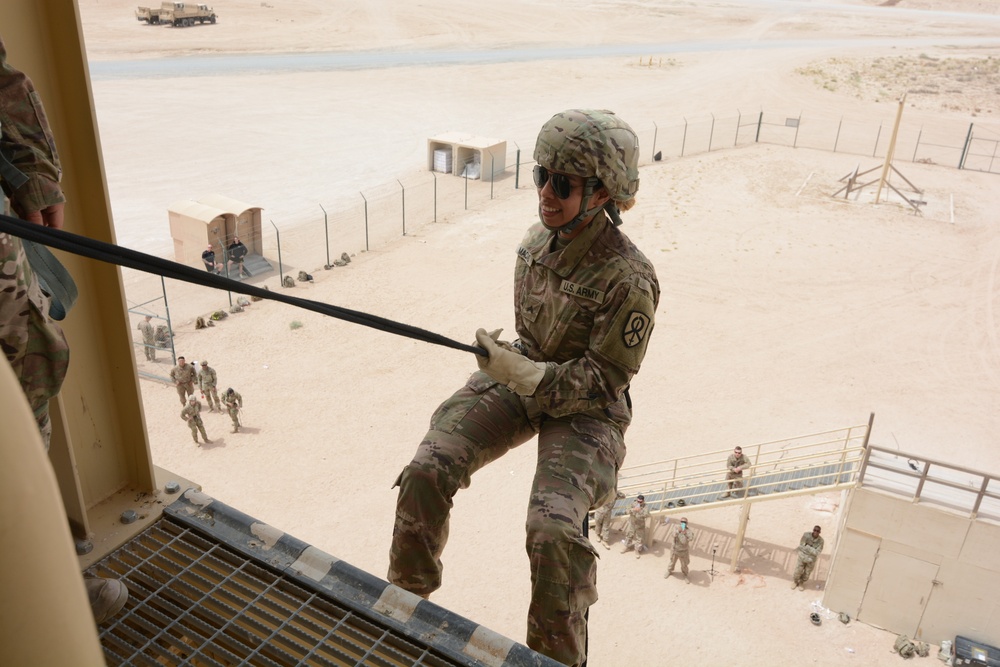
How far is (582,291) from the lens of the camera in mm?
4863

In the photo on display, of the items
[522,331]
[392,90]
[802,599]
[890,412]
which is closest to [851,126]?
[392,90]

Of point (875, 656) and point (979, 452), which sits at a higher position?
point (979, 452)

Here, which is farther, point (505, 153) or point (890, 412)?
point (505, 153)

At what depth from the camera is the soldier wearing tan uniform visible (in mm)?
4426

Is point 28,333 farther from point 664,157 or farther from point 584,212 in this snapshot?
point 664,157

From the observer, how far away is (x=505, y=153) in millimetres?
39125

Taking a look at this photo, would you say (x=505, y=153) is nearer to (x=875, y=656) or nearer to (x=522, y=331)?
(x=875, y=656)

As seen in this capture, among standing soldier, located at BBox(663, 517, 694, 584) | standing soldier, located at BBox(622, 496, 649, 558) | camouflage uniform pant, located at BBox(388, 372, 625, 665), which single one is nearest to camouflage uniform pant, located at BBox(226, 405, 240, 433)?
standing soldier, located at BBox(622, 496, 649, 558)

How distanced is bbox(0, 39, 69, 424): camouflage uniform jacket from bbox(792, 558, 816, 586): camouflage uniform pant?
17156 mm

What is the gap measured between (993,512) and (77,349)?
649 inches

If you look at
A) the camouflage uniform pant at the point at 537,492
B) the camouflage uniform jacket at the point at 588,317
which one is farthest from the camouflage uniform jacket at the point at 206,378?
the camouflage uniform jacket at the point at 588,317

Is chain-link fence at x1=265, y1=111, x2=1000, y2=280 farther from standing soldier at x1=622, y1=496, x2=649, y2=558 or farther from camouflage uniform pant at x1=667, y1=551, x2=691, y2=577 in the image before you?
camouflage uniform pant at x1=667, y1=551, x2=691, y2=577

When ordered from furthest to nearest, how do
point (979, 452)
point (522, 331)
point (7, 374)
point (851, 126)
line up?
point (851, 126), point (979, 452), point (522, 331), point (7, 374)

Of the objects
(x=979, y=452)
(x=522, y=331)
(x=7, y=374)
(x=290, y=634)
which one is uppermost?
(x=7, y=374)
